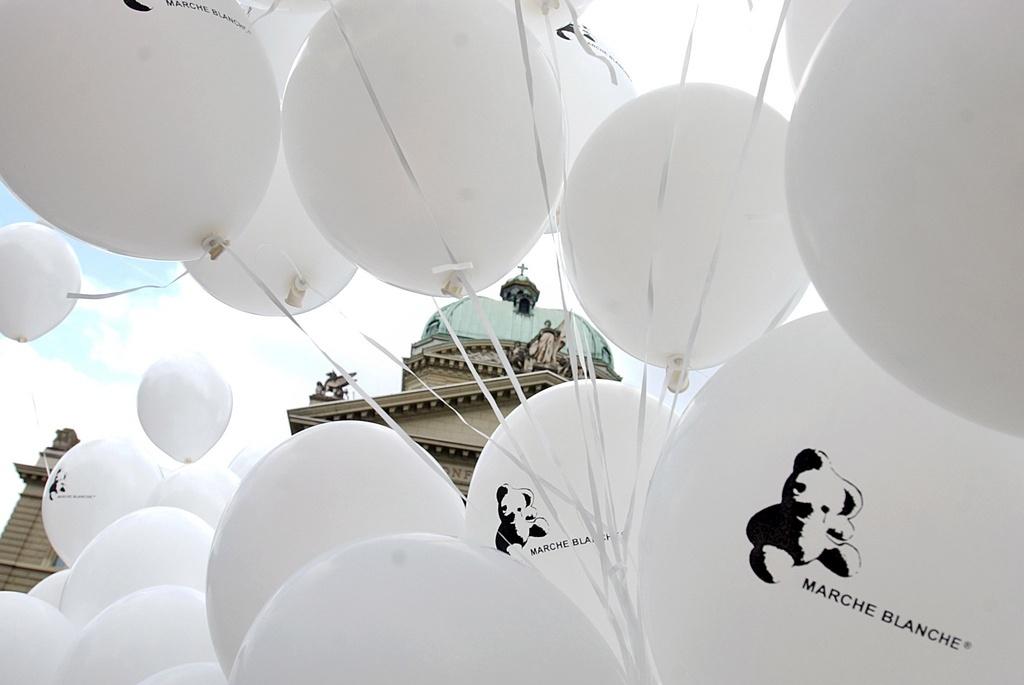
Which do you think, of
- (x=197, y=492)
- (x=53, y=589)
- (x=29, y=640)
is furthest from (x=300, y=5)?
(x=53, y=589)

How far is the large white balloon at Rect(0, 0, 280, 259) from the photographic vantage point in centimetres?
165

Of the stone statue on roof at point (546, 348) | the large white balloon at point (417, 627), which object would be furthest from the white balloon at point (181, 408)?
the stone statue on roof at point (546, 348)

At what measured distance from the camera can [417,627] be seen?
1.12m

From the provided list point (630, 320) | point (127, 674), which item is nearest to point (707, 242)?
point (630, 320)

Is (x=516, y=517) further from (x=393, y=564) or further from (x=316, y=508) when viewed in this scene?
(x=393, y=564)

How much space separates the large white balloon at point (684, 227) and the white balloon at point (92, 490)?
3.50m

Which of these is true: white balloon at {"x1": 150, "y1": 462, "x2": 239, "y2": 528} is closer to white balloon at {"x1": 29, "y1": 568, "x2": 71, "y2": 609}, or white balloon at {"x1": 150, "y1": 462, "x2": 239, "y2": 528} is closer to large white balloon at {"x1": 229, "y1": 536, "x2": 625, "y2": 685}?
white balloon at {"x1": 29, "y1": 568, "x2": 71, "y2": 609}

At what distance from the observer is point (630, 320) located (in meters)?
1.90

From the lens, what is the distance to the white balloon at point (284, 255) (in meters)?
2.37

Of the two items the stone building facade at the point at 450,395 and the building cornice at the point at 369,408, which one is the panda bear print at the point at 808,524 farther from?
the building cornice at the point at 369,408

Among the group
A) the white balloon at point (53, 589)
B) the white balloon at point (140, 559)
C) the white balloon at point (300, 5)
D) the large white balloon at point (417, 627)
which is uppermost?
the white balloon at point (300, 5)

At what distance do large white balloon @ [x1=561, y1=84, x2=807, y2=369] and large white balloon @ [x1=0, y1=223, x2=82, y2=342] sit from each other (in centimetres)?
330

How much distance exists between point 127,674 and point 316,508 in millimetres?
849

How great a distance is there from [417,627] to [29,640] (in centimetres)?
237
